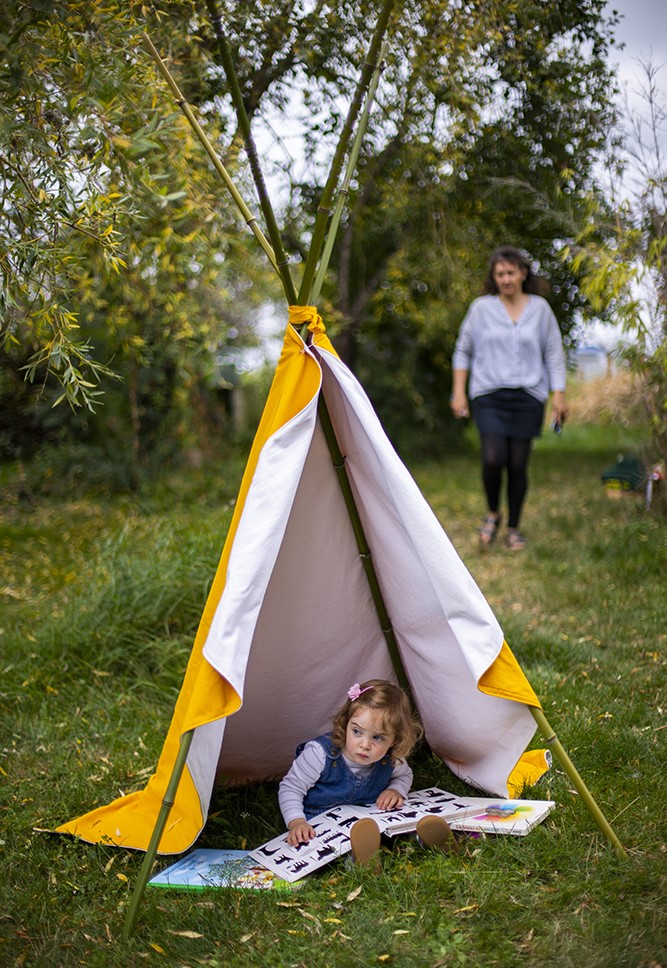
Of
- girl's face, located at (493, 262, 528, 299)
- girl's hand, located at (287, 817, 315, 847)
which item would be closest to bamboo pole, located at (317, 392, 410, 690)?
girl's hand, located at (287, 817, 315, 847)

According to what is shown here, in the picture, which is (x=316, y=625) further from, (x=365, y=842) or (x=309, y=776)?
(x=365, y=842)

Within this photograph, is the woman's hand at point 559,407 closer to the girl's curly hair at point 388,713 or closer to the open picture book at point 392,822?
the girl's curly hair at point 388,713

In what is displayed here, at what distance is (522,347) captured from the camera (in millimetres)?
5562

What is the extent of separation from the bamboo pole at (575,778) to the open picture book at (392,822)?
0.74 ft

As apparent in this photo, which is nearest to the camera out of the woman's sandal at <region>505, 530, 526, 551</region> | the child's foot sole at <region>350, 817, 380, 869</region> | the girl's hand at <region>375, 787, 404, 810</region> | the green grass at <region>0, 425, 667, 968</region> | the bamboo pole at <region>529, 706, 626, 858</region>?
the green grass at <region>0, 425, 667, 968</region>

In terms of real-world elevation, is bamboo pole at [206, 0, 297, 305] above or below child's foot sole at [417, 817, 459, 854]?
above

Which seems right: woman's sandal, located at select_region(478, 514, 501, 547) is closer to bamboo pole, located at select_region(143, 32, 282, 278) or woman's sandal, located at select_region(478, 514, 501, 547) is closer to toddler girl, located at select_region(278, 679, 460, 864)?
toddler girl, located at select_region(278, 679, 460, 864)

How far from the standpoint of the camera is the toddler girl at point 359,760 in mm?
2789

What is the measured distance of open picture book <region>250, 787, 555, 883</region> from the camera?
255 centimetres

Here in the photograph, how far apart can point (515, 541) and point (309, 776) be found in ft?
10.9

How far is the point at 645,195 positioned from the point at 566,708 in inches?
108

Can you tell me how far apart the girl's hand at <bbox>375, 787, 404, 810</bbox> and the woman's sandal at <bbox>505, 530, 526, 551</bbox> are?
3.23 m

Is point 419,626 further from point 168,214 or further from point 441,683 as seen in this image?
point 168,214

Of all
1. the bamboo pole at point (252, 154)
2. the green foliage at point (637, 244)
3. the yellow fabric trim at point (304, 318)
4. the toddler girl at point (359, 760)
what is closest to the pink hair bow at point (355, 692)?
the toddler girl at point (359, 760)
